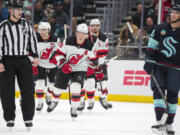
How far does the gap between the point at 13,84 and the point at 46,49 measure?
2.30 metres

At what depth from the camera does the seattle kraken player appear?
5520 mm

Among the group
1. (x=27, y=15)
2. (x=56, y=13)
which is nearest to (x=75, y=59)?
(x=27, y=15)

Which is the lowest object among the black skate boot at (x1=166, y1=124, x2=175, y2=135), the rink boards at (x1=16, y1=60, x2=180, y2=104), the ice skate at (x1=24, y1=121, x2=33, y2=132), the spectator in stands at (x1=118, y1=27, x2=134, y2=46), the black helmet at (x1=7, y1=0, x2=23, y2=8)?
the rink boards at (x1=16, y1=60, x2=180, y2=104)

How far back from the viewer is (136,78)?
9859mm

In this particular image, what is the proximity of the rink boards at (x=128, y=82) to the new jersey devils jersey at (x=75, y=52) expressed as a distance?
114 inches

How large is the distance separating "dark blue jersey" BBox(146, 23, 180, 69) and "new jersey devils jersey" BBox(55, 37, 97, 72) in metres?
1.56

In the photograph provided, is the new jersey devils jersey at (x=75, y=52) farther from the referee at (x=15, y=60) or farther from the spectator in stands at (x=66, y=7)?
the spectator in stands at (x=66, y=7)

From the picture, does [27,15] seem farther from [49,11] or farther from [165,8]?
[165,8]

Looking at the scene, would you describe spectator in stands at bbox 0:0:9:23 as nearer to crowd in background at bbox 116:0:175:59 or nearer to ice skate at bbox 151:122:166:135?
crowd in background at bbox 116:0:175:59

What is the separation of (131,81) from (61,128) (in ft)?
13.1

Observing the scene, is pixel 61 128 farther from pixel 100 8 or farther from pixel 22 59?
pixel 100 8

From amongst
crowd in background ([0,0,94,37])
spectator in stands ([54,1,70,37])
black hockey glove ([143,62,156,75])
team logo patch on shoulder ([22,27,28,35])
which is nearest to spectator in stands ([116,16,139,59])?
crowd in background ([0,0,94,37])

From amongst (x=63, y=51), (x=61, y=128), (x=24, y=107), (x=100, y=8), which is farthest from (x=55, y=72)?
(x=100, y=8)

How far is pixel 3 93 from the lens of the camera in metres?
5.45
